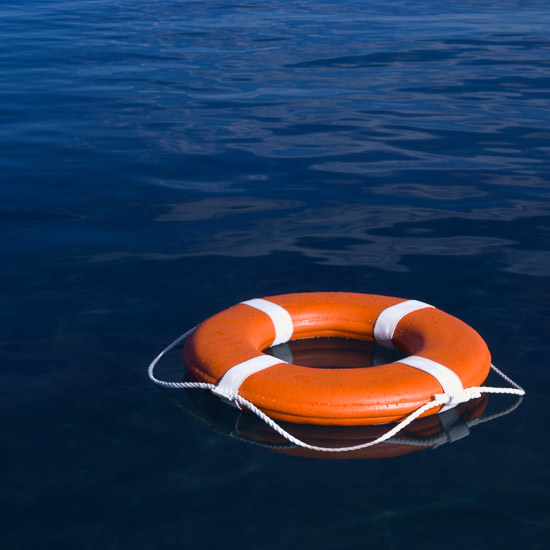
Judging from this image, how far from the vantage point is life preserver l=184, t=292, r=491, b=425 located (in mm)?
2963

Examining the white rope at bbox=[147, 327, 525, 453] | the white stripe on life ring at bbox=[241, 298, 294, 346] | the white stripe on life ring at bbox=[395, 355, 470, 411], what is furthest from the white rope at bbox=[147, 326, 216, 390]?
the white stripe on life ring at bbox=[395, 355, 470, 411]

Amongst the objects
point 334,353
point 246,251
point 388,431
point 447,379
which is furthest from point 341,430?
point 246,251

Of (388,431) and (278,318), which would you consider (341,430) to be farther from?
(278,318)

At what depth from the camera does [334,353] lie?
3.66 meters

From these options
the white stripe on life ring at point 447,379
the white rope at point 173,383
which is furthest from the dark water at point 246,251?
the white stripe on life ring at point 447,379

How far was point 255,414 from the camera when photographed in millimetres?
3098

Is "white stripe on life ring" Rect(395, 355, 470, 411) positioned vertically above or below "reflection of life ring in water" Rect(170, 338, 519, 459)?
above

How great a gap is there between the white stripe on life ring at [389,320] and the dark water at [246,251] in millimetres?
473

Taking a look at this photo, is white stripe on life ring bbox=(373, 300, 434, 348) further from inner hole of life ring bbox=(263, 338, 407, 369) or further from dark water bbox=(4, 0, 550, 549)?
dark water bbox=(4, 0, 550, 549)

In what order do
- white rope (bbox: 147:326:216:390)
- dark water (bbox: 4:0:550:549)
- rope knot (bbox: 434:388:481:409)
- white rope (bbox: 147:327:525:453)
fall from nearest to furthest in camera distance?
dark water (bbox: 4:0:550:549), white rope (bbox: 147:327:525:453), rope knot (bbox: 434:388:481:409), white rope (bbox: 147:326:216:390)

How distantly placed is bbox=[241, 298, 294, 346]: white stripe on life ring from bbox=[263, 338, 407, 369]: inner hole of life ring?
0.22 feet

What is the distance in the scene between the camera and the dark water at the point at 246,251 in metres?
2.68

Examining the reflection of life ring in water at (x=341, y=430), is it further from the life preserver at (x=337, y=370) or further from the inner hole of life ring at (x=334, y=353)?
the inner hole of life ring at (x=334, y=353)

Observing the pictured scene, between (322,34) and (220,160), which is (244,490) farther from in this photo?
(322,34)
